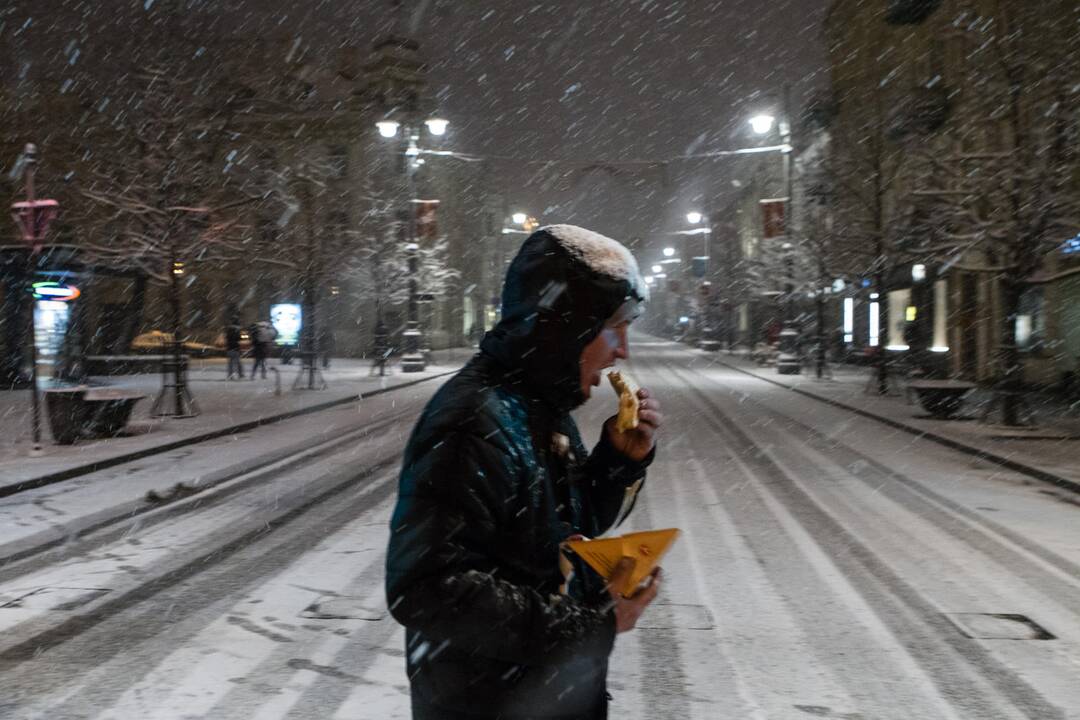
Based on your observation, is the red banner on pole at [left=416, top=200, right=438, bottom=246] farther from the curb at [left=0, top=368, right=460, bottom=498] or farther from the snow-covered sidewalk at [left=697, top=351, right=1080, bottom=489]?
the snow-covered sidewalk at [left=697, top=351, right=1080, bottom=489]

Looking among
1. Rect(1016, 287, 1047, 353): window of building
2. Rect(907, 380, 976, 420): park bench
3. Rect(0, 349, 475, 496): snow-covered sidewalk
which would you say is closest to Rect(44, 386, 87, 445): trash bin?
Rect(0, 349, 475, 496): snow-covered sidewalk

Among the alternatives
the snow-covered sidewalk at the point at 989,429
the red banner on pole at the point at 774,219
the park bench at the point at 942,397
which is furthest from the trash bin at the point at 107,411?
the red banner on pole at the point at 774,219

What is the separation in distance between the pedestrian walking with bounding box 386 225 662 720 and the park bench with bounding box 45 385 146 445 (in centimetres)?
1428

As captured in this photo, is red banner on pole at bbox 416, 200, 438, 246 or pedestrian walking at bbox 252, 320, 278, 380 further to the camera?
red banner on pole at bbox 416, 200, 438, 246

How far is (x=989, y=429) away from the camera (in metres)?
16.9

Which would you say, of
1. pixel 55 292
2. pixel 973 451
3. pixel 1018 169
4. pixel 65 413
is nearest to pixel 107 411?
pixel 65 413

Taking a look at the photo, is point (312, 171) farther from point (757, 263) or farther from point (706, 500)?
point (706, 500)

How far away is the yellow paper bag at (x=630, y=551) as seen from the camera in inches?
76.8

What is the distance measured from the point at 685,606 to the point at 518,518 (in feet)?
15.0

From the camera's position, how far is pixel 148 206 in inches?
744

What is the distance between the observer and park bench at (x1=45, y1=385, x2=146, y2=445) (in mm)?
14820

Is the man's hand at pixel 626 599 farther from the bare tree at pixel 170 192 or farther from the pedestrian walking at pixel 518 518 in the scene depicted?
the bare tree at pixel 170 192

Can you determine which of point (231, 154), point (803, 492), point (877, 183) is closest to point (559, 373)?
point (803, 492)

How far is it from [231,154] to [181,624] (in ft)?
117
